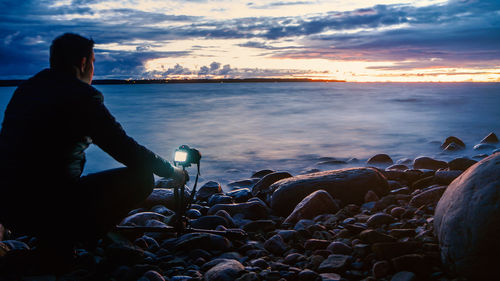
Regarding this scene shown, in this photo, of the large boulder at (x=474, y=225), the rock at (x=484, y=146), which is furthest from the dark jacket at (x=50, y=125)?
the rock at (x=484, y=146)

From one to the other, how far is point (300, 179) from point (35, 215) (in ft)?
11.8

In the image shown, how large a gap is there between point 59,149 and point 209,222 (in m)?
2.17

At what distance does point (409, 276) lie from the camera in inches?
108

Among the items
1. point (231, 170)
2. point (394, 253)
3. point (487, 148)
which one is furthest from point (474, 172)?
point (487, 148)

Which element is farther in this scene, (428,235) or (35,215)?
(428,235)

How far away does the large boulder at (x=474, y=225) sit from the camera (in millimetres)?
2570

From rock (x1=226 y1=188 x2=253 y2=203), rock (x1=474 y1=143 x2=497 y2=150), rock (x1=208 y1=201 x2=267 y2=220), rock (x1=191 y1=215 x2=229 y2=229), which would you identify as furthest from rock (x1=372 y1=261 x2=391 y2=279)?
rock (x1=474 y1=143 x2=497 y2=150)

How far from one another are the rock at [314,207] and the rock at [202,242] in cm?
114

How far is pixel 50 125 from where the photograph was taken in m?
2.62

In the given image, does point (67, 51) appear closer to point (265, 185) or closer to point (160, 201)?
point (160, 201)

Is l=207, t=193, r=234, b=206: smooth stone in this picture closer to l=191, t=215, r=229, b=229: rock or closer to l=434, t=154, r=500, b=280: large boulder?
l=191, t=215, r=229, b=229: rock

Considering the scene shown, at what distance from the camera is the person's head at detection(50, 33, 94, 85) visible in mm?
2768

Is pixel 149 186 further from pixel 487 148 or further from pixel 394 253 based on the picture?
pixel 487 148

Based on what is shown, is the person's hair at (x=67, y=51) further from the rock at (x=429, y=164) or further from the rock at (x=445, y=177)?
the rock at (x=429, y=164)
